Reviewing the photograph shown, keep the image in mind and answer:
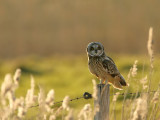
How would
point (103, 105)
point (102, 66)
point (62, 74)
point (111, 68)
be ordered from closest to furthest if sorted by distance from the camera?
1. point (103, 105)
2. point (111, 68)
3. point (102, 66)
4. point (62, 74)

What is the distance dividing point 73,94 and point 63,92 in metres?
0.87

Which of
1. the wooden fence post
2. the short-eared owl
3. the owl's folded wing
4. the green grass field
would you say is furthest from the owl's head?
the green grass field

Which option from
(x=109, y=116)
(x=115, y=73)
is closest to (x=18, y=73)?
(x=109, y=116)

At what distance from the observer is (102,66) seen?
15.5ft

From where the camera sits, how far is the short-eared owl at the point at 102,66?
4.58 metres

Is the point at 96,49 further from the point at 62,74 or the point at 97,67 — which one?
the point at 62,74

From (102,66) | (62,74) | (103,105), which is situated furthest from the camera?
(62,74)

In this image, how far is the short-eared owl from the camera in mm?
4578

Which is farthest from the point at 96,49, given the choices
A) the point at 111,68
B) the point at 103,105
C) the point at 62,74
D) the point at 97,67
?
the point at 62,74

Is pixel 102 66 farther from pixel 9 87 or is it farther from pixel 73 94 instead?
pixel 73 94

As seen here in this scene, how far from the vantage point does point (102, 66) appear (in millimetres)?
4730

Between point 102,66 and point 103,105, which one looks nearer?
point 103,105

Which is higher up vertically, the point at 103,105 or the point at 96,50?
the point at 96,50

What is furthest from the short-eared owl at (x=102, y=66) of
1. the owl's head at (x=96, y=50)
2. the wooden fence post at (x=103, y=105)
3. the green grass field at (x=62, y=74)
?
the green grass field at (x=62, y=74)
